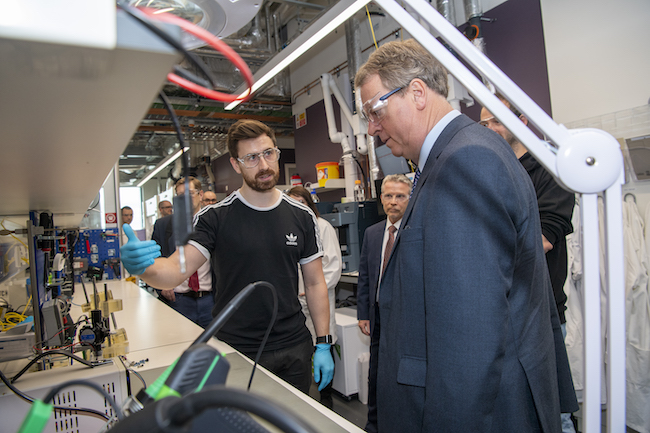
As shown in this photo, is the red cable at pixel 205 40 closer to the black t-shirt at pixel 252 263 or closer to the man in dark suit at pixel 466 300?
the man in dark suit at pixel 466 300

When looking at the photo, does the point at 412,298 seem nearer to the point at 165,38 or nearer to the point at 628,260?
the point at 165,38

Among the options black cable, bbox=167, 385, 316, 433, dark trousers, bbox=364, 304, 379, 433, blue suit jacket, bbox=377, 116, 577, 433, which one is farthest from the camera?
dark trousers, bbox=364, 304, 379, 433

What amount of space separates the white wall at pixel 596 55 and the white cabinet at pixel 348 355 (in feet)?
7.21

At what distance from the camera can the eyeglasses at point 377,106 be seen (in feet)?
3.52

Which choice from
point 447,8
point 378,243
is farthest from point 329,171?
point 378,243

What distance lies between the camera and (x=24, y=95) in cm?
40

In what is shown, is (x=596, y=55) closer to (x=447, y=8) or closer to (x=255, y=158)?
(x=447, y=8)

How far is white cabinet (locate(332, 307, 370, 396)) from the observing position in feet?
9.86

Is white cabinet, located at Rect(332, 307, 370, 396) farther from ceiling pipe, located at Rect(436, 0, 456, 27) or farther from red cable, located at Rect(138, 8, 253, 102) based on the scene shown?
red cable, located at Rect(138, 8, 253, 102)

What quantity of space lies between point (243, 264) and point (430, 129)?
95cm

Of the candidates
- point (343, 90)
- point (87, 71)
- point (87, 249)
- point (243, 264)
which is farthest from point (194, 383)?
point (343, 90)

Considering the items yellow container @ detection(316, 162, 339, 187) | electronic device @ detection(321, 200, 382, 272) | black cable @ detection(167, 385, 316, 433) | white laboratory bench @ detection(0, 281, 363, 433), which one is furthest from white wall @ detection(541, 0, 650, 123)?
black cable @ detection(167, 385, 316, 433)

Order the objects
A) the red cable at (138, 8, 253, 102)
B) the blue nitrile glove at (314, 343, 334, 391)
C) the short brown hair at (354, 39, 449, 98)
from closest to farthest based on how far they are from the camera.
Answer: the red cable at (138, 8, 253, 102), the short brown hair at (354, 39, 449, 98), the blue nitrile glove at (314, 343, 334, 391)

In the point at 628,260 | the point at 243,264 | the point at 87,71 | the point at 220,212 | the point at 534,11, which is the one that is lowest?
the point at 628,260
